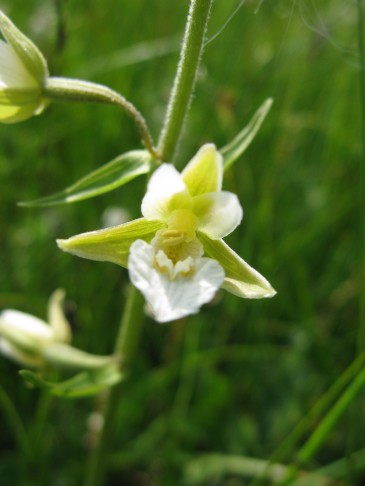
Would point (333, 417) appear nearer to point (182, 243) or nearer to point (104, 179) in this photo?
point (182, 243)

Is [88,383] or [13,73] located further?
[88,383]

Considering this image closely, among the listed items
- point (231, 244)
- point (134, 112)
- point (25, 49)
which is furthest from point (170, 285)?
point (231, 244)

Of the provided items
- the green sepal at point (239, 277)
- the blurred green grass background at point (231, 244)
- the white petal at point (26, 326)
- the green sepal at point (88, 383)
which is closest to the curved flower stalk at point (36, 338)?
the white petal at point (26, 326)

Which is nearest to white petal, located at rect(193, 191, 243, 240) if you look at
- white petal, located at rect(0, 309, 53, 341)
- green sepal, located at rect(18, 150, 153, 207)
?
green sepal, located at rect(18, 150, 153, 207)

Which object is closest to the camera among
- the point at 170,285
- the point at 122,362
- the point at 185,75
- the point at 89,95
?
the point at 170,285

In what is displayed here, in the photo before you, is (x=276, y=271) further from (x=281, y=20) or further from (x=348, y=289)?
(x=281, y=20)

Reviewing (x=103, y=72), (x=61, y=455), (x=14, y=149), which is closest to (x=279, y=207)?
(x=103, y=72)

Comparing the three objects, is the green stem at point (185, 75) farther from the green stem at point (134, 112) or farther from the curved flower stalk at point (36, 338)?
the curved flower stalk at point (36, 338)
